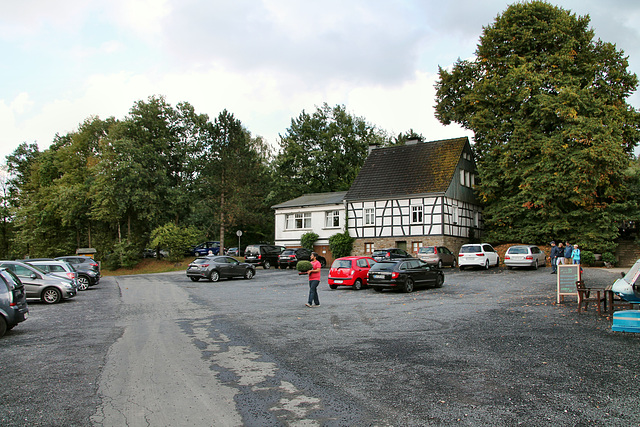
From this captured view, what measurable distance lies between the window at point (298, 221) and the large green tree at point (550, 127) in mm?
15478

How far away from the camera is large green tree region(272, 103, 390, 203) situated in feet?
190

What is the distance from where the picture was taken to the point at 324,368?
759cm

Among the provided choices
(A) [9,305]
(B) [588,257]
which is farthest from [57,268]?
(B) [588,257]

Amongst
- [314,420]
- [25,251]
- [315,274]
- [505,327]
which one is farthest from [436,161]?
[25,251]

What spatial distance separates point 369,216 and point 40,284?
2689cm

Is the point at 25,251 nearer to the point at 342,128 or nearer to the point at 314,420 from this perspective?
the point at 342,128

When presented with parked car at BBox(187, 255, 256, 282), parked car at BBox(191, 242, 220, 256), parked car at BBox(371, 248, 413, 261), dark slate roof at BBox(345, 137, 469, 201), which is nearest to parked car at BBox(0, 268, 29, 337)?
parked car at BBox(187, 255, 256, 282)

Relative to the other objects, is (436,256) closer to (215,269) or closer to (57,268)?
(215,269)

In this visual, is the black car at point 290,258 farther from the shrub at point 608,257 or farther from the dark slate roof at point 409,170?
the shrub at point 608,257

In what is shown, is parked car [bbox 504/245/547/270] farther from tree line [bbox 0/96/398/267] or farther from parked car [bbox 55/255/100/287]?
parked car [bbox 55/255/100/287]

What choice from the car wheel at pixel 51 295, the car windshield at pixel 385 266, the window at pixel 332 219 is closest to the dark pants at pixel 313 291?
the car windshield at pixel 385 266

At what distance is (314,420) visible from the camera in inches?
207

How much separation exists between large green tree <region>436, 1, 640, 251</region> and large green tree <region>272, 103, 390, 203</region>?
21.6 meters

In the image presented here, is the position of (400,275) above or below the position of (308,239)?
below
